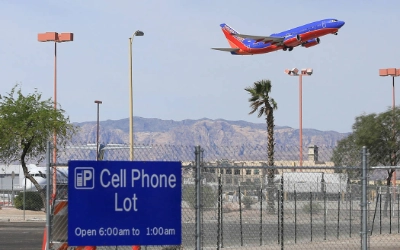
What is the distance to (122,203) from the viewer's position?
36.6 feet

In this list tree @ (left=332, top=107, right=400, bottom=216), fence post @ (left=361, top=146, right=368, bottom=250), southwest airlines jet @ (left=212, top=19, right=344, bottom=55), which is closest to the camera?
fence post @ (left=361, top=146, right=368, bottom=250)

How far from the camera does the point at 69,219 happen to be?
36.2 ft

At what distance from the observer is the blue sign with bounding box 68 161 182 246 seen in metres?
11.0

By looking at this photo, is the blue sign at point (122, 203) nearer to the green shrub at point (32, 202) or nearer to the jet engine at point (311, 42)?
the jet engine at point (311, 42)

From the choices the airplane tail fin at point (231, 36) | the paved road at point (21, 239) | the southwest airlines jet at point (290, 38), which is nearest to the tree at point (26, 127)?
the paved road at point (21, 239)

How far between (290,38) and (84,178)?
125 ft

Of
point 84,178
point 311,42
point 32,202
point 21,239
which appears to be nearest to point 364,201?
point 84,178

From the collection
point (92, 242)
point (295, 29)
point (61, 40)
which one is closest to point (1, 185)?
point (61, 40)

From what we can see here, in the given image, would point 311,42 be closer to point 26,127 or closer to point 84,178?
point 26,127

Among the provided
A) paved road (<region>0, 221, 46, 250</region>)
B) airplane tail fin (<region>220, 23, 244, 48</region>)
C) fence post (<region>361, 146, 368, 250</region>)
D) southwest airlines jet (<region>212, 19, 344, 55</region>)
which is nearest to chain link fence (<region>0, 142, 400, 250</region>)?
fence post (<region>361, 146, 368, 250</region>)

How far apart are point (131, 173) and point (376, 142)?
40487 mm

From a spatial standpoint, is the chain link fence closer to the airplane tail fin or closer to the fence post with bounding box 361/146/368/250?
the fence post with bounding box 361/146/368/250

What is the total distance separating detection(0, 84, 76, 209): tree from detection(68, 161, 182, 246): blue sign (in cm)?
2610

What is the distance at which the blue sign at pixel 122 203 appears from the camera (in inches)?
435
